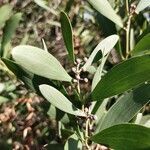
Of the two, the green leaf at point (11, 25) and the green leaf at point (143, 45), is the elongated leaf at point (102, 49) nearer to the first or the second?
the green leaf at point (143, 45)

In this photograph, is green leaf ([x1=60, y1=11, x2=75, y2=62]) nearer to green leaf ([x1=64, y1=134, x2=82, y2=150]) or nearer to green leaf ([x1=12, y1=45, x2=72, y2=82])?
green leaf ([x1=12, y1=45, x2=72, y2=82])

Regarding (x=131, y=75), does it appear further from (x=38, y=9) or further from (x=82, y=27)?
(x=38, y=9)

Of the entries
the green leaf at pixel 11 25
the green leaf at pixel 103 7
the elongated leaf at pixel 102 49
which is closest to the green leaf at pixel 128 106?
the elongated leaf at pixel 102 49

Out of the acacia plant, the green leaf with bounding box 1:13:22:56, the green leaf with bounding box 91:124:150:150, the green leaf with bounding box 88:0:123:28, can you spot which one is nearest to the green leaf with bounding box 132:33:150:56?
the acacia plant

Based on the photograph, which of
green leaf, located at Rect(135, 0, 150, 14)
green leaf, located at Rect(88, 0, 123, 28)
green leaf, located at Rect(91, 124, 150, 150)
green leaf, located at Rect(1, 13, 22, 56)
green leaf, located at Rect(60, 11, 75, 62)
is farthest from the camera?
green leaf, located at Rect(1, 13, 22, 56)

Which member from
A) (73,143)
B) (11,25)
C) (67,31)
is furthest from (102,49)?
(11,25)

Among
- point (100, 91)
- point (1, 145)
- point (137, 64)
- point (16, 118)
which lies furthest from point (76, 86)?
point (16, 118)
